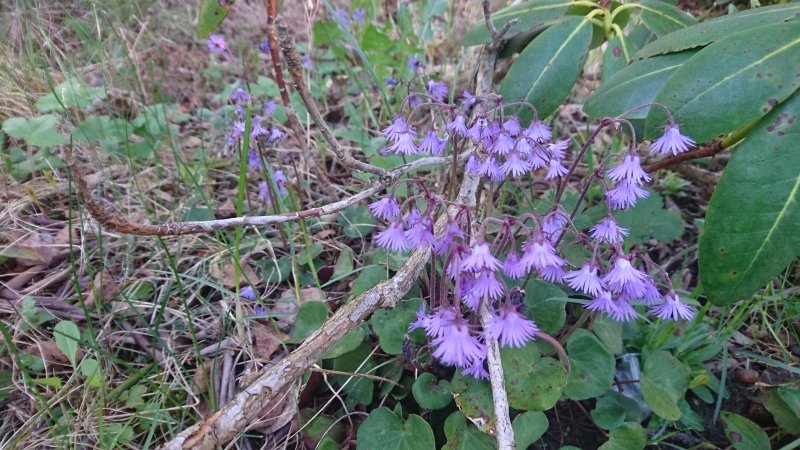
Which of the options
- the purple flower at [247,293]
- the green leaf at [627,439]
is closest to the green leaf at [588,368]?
the green leaf at [627,439]

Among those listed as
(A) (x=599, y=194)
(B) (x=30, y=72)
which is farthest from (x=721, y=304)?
(B) (x=30, y=72)

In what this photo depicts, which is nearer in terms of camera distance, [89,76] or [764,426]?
[764,426]

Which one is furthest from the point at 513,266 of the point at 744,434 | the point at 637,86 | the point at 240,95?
the point at 240,95

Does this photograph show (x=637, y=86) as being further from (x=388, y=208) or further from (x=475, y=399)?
(x=475, y=399)

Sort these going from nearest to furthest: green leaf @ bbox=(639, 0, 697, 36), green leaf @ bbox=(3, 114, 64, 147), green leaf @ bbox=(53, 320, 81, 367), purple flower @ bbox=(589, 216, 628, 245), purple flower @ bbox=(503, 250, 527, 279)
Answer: purple flower @ bbox=(503, 250, 527, 279) → purple flower @ bbox=(589, 216, 628, 245) → green leaf @ bbox=(53, 320, 81, 367) → green leaf @ bbox=(639, 0, 697, 36) → green leaf @ bbox=(3, 114, 64, 147)

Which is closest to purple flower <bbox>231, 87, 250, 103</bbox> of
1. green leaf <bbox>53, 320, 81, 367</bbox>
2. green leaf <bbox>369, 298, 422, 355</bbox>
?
green leaf <bbox>53, 320, 81, 367</bbox>

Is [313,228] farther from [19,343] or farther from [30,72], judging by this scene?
[30,72]

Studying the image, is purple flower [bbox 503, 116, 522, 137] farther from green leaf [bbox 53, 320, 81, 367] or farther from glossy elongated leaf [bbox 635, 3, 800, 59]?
green leaf [bbox 53, 320, 81, 367]
